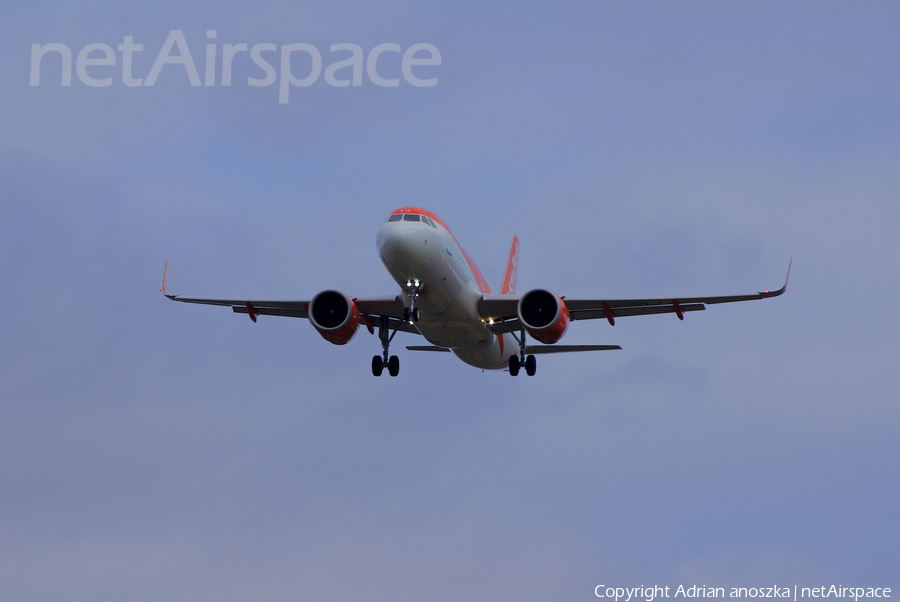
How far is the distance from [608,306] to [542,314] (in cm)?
309

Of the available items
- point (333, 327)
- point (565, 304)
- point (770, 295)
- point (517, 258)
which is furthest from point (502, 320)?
point (517, 258)

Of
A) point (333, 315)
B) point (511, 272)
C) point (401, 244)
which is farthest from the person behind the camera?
point (511, 272)

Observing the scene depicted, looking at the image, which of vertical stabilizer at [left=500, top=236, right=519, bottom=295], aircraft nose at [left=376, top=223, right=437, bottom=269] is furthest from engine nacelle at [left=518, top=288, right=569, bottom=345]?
vertical stabilizer at [left=500, top=236, right=519, bottom=295]

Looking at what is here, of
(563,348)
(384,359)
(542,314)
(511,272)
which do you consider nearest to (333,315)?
(384,359)

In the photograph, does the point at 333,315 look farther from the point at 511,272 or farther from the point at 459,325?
the point at 511,272

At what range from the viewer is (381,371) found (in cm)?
4241

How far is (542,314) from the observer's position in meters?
39.6

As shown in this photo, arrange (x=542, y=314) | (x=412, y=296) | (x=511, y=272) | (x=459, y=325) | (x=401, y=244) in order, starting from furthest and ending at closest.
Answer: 1. (x=511, y=272)
2. (x=459, y=325)
3. (x=542, y=314)
4. (x=412, y=296)
5. (x=401, y=244)

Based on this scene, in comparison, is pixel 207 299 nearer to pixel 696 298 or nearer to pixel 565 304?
pixel 565 304

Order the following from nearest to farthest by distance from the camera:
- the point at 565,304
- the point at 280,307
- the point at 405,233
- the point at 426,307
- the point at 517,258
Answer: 1. the point at 405,233
2. the point at 426,307
3. the point at 565,304
4. the point at 280,307
5. the point at 517,258

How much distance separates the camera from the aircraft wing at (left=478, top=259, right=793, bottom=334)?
4012cm

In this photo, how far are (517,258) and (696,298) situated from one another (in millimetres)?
18524

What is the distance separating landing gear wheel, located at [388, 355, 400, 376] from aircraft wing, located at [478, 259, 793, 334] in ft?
13.2

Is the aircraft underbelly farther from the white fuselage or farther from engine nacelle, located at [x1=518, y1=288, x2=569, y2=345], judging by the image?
engine nacelle, located at [x1=518, y1=288, x2=569, y2=345]
